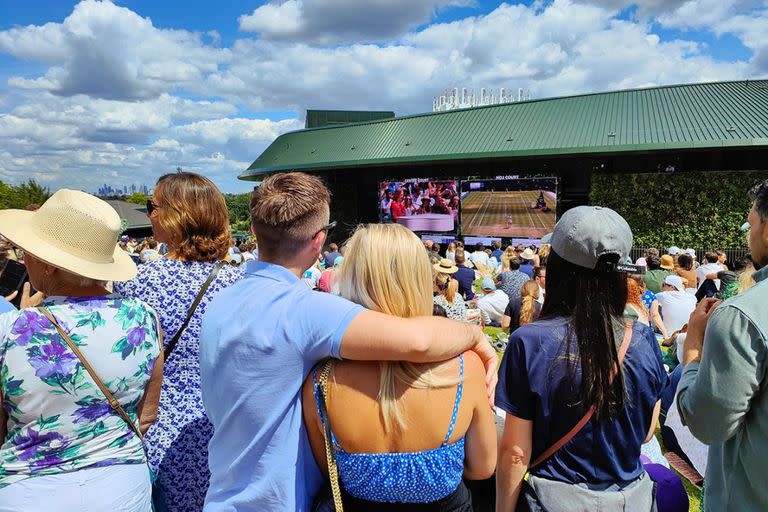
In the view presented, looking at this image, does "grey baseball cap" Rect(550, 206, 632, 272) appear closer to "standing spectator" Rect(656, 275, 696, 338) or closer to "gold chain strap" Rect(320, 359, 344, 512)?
"gold chain strap" Rect(320, 359, 344, 512)

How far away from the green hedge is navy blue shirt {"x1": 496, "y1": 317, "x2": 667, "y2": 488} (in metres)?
20.2

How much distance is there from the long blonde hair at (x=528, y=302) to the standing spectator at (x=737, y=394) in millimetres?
3939

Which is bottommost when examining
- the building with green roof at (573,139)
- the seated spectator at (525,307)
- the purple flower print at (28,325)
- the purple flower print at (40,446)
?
the seated spectator at (525,307)

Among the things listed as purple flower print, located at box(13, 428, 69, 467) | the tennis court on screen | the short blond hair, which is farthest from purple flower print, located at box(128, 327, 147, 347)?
the tennis court on screen

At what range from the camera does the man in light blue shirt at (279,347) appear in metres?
1.44

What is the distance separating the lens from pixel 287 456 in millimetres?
1575

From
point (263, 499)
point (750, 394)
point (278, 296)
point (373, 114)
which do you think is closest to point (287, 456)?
point (263, 499)

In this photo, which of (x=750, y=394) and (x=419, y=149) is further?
(x=419, y=149)

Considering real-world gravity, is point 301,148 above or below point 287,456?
above

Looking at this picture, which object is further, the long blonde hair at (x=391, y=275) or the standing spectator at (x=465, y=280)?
the standing spectator at (x=465, y=280)

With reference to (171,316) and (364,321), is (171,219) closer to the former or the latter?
(171,316)

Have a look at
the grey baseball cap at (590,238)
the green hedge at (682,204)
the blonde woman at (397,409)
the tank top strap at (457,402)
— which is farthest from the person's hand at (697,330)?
the green hedge at (682,204)

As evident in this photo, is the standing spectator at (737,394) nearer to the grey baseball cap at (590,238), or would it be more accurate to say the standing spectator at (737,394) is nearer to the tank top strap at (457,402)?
the grey baseball cap at (590,238)

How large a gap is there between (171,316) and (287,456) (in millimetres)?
992
